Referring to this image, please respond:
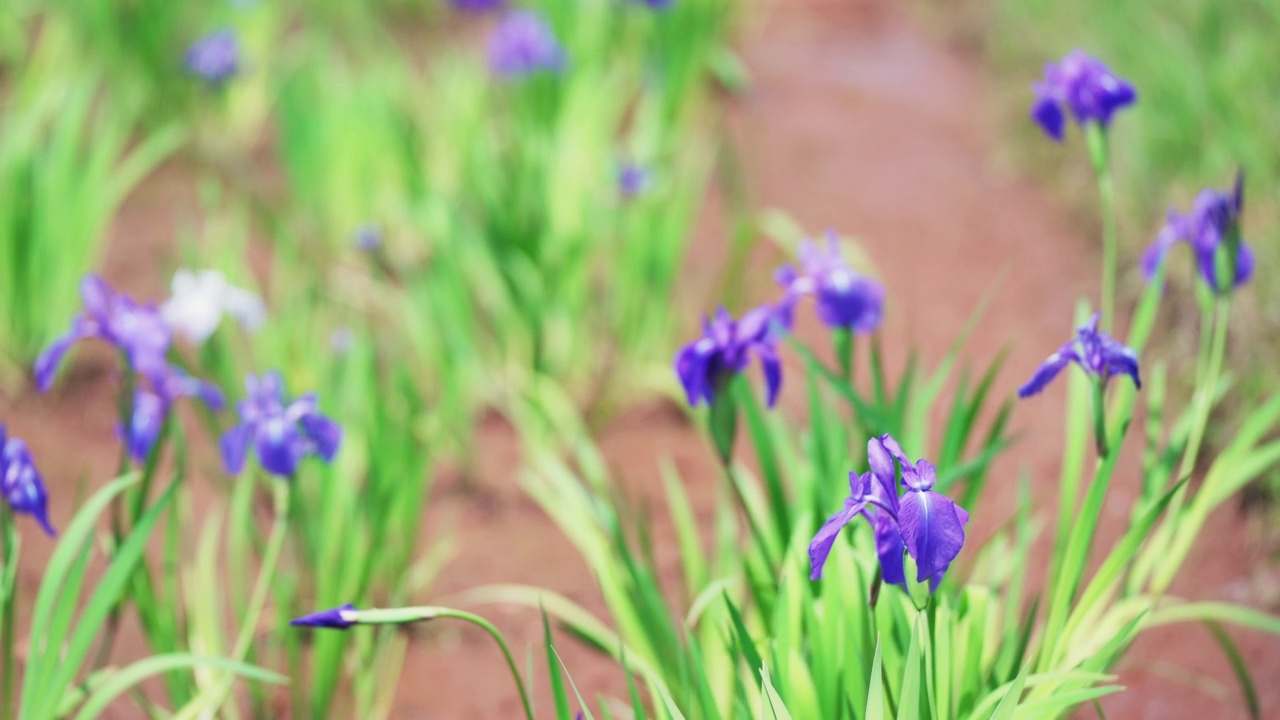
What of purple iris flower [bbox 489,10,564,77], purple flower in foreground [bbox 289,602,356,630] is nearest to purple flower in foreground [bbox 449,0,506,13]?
purple iris flower [bbox 489,10,564,77]

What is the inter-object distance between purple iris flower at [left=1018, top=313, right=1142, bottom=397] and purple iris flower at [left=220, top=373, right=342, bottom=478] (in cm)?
98

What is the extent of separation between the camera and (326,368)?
225 cm

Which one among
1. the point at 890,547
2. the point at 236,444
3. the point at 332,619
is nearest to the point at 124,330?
the point at 236,444

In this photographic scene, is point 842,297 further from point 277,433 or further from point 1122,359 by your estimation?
point 277,433

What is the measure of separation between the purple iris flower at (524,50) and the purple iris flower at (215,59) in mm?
860

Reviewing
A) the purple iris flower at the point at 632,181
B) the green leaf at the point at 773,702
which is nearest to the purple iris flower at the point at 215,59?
the purple iris flower at the point at 632,181

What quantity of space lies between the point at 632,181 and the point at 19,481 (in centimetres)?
169

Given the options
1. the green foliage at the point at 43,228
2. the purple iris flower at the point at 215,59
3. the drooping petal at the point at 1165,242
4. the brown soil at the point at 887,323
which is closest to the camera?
the drooping petal at the point at 1165,242

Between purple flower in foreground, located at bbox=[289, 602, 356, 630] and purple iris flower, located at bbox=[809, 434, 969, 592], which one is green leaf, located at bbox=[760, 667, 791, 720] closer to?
purple iris flower, located at bbox=[809, 434, 969, 592]

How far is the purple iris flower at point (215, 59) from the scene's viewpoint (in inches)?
132

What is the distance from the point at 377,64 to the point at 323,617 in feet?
9.34

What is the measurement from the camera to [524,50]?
3.13 m

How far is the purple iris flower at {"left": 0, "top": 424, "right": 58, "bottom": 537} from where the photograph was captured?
1382mm

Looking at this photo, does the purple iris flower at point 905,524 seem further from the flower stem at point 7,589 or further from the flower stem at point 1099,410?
the flower stem at point 7,589
